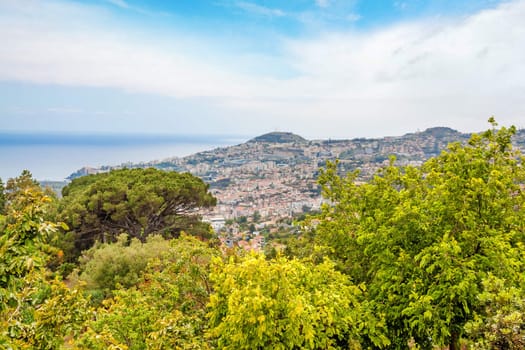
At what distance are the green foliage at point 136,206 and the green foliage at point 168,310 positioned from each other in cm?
1373

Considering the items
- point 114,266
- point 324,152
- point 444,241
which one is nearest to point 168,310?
point 444,241

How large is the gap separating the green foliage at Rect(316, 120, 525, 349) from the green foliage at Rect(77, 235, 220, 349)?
3.44 meters

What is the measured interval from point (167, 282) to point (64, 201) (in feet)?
67.4

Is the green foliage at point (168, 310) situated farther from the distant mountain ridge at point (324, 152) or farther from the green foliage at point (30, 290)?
the distant mountain ridge at point (324, 152)

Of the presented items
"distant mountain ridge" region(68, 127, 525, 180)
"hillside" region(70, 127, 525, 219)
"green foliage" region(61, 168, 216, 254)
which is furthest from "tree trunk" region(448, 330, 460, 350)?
"distant mountain ridge" region(68, 127, 525, 180)

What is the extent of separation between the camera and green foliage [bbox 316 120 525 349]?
6457mm

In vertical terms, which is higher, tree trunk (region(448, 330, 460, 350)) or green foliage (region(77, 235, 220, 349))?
green foliage (region(77, 235, 220, 349))

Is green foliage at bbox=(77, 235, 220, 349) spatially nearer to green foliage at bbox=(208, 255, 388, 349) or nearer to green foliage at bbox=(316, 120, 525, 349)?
green foliage at bbox=(208, 255, 388, 349)

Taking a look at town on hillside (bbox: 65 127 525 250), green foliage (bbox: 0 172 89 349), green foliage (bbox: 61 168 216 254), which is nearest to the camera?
green foliage (bbox: 0 172 89 349)

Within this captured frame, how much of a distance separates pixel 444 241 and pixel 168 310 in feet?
19.0

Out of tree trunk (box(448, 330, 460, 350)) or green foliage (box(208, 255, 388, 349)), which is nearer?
green foliage (box(208, 255, 388, 349))

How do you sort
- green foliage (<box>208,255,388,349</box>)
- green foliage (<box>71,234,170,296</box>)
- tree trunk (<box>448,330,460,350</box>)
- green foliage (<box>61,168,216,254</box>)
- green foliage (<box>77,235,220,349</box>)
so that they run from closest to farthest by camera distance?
green foliage (<box>208,255,388,349</box>), green foliage (<box>77,235,220,349</box>), tree trunk (<box>448,330,460,350</box>), green foliage (<box>71,234,170,296</box>), green foliage (<box>61,168,216,254</box>)

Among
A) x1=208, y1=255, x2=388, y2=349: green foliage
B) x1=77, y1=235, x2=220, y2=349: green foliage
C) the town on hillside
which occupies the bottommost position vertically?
the town on hillside

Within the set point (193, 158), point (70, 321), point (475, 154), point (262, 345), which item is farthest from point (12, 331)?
point (193, 158)
